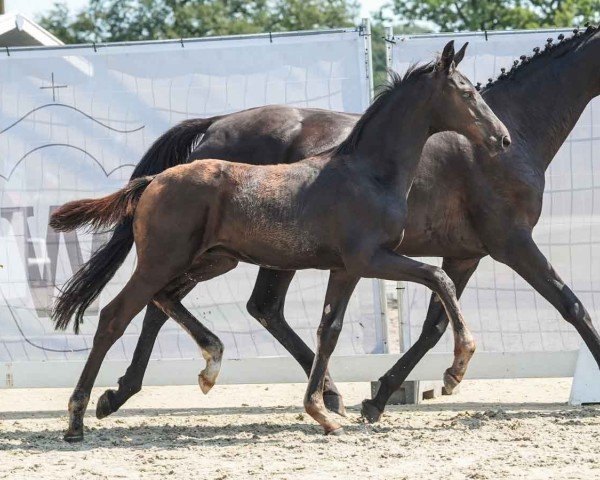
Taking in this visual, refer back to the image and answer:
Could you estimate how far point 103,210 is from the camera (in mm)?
5895

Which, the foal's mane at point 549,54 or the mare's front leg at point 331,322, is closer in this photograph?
the mare's front leg at point 331,322

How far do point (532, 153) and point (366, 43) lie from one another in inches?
59.5

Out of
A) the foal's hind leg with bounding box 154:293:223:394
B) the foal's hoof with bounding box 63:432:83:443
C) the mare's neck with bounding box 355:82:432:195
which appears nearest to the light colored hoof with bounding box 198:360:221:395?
the foal's hind leg with bounding box 154:293:223:394

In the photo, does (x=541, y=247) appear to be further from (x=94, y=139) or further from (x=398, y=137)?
(x=94, y=139)

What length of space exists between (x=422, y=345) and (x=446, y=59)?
1749 millimetres

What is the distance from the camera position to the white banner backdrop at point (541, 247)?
745 cm

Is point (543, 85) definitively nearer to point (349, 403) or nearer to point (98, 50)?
point (349, 403)

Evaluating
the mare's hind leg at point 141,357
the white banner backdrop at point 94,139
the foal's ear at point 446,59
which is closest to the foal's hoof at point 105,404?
the mare's hind leg at point 141,357

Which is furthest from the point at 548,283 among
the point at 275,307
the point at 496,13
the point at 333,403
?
the point at 496,13

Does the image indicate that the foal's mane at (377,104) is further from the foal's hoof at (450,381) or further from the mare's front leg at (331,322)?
the foal's hoof at (450,381)

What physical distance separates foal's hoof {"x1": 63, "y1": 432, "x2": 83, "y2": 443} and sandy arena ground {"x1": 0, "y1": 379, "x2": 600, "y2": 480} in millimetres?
46

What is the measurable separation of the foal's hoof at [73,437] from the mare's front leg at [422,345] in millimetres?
1636

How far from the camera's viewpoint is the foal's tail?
5859 millimetres

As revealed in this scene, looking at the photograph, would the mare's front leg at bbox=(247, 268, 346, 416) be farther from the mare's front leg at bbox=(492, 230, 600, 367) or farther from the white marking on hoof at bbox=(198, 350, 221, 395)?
the mare's front leg at bbox=(492, 230, 600, 367)
